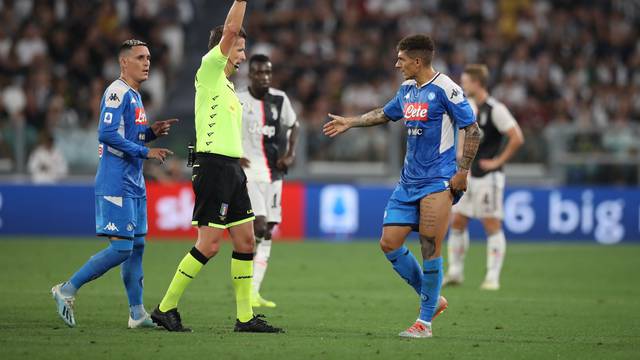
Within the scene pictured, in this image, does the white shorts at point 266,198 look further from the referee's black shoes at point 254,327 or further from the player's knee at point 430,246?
the player's knee at point 430,246

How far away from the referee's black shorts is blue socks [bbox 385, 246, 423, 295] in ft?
4.55

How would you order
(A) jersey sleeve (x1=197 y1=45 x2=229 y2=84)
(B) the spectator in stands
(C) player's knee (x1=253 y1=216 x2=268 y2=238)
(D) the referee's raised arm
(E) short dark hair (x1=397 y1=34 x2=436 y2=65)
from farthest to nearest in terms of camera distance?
(B) the spectator in stands
(C) player's knee (x1=253 y1=216 x2=268 y2=238)
(E) short dark hair (x1=397 y1=34 x2=436 y2=65)
(A) jersey sleeve (x1=197 y1=45 x2=229 y2=84)
(D) the referee's raised arm

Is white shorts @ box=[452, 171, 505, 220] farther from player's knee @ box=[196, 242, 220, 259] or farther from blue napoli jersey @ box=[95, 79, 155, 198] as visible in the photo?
blue napoli jersey @ box=[95, 79, 155, 198]

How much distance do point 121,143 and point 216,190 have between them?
0.93 metres

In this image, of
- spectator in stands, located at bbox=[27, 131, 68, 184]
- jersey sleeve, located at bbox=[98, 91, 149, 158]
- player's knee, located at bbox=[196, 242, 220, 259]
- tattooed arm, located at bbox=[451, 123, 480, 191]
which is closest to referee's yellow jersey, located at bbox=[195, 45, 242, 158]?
jersey sleeve, located at bbox=[98, 91, 149, 158]

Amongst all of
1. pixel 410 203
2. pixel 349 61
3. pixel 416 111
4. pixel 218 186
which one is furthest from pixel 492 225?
pixel 349 61

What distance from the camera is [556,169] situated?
23281 mm

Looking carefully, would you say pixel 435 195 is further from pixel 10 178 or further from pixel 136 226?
pixel 10 178

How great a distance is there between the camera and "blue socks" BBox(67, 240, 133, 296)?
9.66 m

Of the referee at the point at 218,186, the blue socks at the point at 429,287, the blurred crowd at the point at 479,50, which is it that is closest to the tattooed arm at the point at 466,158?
the blue socks at the point at 429,287

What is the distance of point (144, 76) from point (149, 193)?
40.0ft

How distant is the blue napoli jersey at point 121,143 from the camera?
959 cm

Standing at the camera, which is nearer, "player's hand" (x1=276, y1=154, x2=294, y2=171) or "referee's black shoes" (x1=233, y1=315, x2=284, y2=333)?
"referee's black shoes" (x1=233, y1=315, x2=284, y2=333)

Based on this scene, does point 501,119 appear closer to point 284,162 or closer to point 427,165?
point 284,162
